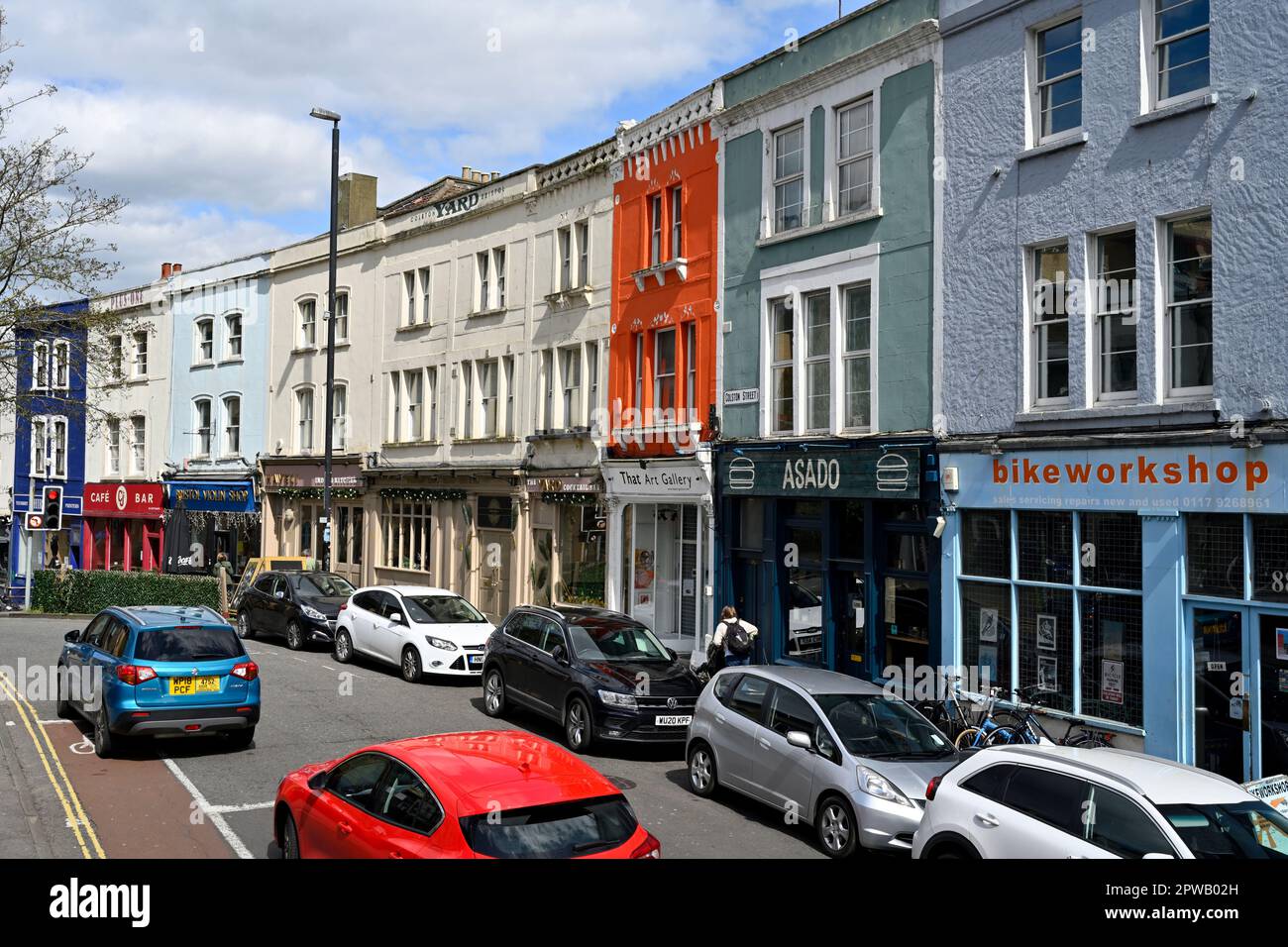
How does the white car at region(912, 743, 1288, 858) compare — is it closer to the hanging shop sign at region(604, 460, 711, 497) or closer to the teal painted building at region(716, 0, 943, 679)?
the teal painted building at region(716, 0, 943, 679)

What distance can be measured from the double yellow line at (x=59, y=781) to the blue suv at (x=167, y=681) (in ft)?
2.00

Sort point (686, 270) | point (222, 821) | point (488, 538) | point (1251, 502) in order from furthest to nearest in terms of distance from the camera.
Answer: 1. point (488, 538)
2. point (686, 270)
3. point (1251, 502)
4. point (222, 821)

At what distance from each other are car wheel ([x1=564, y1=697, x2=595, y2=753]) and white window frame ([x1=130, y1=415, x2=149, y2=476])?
1308 inches

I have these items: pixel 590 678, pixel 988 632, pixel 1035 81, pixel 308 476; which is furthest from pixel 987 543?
pixel 308 476

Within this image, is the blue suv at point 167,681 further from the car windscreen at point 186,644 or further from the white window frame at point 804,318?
the white window frame at point 804,318

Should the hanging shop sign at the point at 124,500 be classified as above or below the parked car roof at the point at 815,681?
above

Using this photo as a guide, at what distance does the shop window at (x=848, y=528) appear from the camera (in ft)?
61.1

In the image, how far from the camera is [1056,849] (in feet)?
25.7

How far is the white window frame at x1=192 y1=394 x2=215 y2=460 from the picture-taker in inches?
1588

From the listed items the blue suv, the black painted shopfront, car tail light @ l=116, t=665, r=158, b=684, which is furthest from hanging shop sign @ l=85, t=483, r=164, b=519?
car tail light @ l=116, t=665, r=158, b=684

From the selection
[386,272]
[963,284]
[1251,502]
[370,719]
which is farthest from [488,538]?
[1251,502]

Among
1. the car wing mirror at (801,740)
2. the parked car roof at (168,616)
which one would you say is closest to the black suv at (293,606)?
the parked car roof at (168,616)

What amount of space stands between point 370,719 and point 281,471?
22208 mm

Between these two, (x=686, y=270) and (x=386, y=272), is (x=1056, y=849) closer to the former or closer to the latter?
(x=686, y=270)
